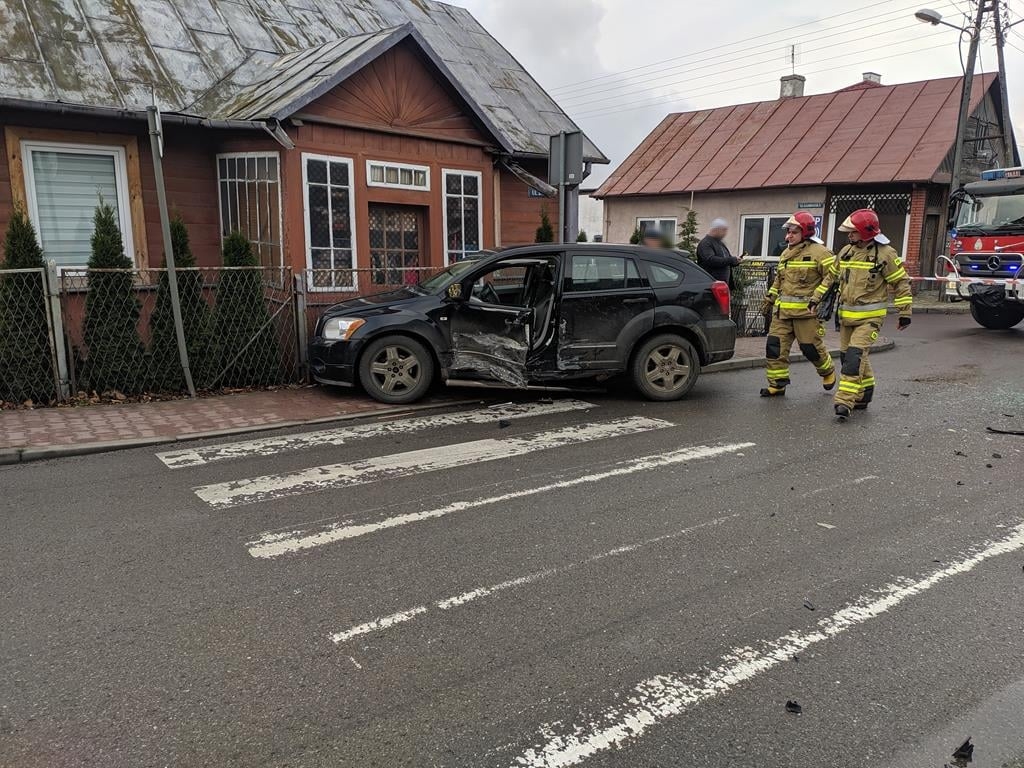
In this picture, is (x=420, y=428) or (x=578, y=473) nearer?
(x=578, y=473)

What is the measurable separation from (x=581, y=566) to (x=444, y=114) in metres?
8.66

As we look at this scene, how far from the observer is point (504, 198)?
1329 centimetres

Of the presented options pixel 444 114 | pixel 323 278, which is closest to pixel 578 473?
pixel 323 278

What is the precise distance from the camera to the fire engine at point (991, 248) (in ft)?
45.2

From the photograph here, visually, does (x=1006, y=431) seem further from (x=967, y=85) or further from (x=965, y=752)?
(x=967, y=85)

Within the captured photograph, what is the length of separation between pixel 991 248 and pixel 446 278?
37.4ft

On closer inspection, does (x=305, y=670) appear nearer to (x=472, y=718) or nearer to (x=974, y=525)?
(x=472, y=718)

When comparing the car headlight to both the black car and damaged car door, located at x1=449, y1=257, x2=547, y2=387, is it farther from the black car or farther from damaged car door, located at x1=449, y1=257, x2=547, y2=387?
damaged car door, located at x1=449, y1=257, x2=547, y2=387

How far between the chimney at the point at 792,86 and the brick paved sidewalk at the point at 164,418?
26.1 meters

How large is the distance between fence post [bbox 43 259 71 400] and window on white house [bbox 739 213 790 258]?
66.2 ft

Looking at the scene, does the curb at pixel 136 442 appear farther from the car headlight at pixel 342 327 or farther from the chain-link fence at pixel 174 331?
the chain-link fence at pixel 174 331

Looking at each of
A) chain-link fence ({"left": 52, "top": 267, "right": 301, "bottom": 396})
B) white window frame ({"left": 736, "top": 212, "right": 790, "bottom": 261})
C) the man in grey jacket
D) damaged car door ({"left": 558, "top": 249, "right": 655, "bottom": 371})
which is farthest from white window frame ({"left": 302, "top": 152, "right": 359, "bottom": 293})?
white window frame ({"left": 736, "top": 212, "right": 790, "bottom": 261})

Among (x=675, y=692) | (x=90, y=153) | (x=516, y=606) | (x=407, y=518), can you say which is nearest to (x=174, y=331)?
(x=90, y=153)

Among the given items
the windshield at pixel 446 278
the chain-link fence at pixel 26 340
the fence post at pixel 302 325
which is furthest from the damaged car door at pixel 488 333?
the chain-link fence at pixel 26 340
